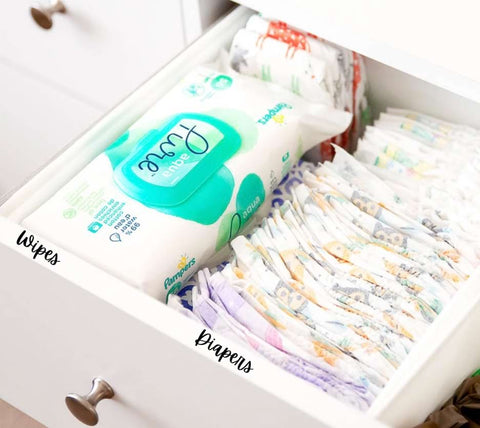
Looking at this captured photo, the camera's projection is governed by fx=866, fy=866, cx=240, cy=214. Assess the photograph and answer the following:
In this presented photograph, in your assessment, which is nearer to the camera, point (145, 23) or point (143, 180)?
point (143, 180)

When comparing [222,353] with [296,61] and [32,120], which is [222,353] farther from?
[32,120]

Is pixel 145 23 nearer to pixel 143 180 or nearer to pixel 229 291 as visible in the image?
pixel 143 180

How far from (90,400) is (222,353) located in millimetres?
191

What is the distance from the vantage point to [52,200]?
2.83 ft

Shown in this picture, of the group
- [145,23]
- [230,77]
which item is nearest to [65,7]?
[145,23]

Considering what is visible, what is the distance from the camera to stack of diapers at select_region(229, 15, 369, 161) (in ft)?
3.23

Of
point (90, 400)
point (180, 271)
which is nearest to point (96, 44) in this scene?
point (180, 271)

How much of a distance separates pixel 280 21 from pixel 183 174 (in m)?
0.24

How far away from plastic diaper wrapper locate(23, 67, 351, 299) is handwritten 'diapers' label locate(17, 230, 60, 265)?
0.06 meters

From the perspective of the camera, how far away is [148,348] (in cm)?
73

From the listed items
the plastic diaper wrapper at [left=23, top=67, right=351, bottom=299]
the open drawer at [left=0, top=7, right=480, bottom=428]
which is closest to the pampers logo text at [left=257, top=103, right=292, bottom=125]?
the plastic diaper wrapper at [left=23, top=67, right=351, bottom=299]

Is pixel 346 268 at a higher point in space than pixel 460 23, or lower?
lower

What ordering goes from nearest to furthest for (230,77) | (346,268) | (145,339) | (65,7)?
(145,339) < (346,268) < (230,77) < (65,7)

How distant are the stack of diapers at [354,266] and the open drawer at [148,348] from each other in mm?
59
